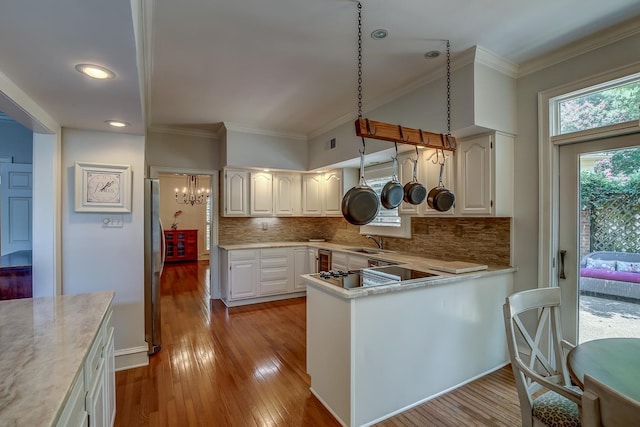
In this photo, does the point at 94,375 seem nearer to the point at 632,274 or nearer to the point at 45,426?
the point at 45,426

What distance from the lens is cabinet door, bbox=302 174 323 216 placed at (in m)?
5.38

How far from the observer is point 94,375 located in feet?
4.68

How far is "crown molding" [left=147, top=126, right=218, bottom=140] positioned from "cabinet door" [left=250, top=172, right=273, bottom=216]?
0.95 meters

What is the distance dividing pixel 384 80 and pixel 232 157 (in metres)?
2.58

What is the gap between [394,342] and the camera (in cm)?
211

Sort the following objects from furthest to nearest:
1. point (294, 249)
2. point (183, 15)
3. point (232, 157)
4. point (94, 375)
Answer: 1. point (294, 249)
2. point (232, 157)
3. point (183, 15)
4. point (94, 375)

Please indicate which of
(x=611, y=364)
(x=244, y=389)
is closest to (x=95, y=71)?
(x=244, y=389)

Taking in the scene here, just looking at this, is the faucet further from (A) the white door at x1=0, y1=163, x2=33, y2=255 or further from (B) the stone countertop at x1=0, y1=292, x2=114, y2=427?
(A) the white door at x1=0, y1=163, x2=33, y2=255

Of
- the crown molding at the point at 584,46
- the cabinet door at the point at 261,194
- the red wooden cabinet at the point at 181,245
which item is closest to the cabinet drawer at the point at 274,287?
the cabinet door at the point at 261,194

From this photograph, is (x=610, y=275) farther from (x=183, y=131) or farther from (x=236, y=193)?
(x=183, y=131)

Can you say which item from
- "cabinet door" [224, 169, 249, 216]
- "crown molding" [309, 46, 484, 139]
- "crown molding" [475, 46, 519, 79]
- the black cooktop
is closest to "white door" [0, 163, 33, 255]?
"cabinet door" [224, 169, 249, 216]

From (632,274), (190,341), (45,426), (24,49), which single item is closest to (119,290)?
(190,341)

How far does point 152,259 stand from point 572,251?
3.89 m

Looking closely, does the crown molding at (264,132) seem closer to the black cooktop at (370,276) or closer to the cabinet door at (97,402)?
the black cooktop at (370,276)
